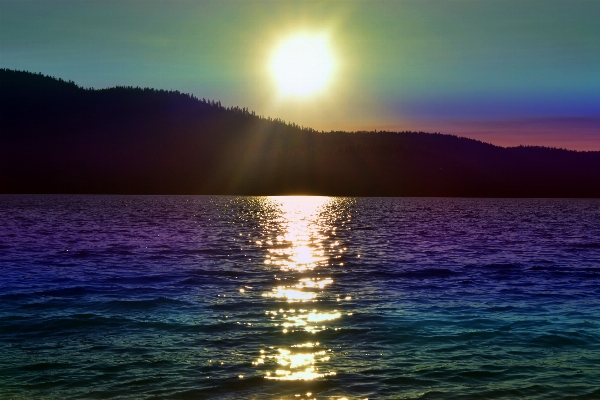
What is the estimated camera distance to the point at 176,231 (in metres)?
70.1

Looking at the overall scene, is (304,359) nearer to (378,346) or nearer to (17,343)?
(378,346)

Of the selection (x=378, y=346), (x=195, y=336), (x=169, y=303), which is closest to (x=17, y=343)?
(x=195, y=336)

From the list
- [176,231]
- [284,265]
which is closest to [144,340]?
[284,265]

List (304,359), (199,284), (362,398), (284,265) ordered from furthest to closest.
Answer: (284,265) < (199,284) < (304,359) < (362,398)

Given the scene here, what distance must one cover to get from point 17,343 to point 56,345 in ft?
3.73

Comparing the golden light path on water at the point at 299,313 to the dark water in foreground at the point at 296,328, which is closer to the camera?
the dark water in foreground at the point at 296,328

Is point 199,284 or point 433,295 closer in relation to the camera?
point 433,295

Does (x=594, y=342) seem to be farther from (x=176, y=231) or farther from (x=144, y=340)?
(x=176, y=231)

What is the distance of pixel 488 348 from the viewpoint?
18.8 metres

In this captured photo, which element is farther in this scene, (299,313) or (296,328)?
(299,313)

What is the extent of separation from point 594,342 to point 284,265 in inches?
→ 861

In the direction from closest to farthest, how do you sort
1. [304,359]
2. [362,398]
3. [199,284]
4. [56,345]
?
[362,398]
[304,359]
[56,345]
[199,284]

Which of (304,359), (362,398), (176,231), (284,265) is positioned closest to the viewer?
(362,398)

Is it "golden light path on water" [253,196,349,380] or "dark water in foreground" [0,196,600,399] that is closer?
"dark water in foreground" [0,196,600,399]
